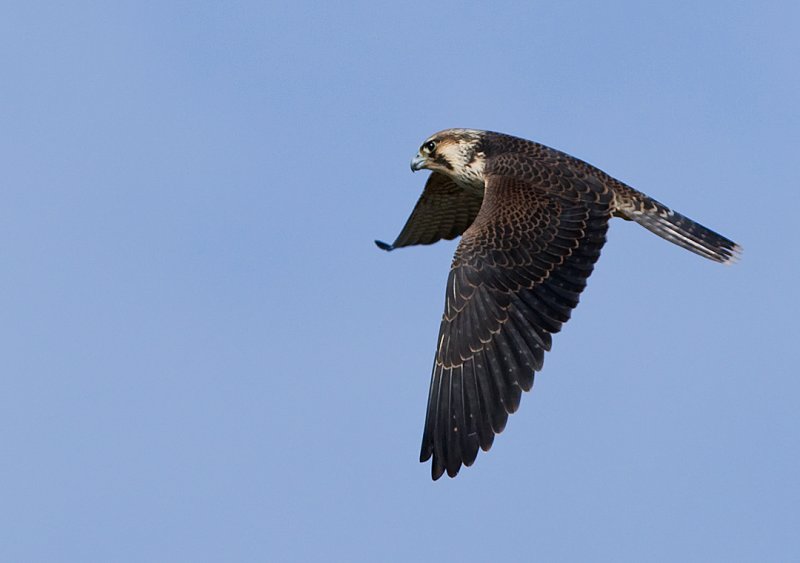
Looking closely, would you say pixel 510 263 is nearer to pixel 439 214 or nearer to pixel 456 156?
pixel 456 156

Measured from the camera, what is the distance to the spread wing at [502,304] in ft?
30.3

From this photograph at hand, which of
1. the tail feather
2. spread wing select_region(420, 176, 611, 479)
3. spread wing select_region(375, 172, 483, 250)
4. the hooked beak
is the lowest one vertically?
spread wing select_region(420, 176, 611, 479)

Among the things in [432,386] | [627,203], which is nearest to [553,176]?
[627,203]

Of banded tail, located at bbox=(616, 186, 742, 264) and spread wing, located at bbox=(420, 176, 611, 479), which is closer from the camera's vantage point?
spread wing, located at bbox=(420, 176, 611, 479)

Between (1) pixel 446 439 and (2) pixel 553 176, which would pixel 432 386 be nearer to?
(1) pixel 446 439

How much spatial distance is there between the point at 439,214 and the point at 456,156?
32.7 inches

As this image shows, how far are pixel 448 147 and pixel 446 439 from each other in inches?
115

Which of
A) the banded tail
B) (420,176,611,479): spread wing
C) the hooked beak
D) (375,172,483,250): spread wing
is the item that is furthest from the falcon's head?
the banded tail

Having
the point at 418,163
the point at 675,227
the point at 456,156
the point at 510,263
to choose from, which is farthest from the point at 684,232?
the point at 418,163

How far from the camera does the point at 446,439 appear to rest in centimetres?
924

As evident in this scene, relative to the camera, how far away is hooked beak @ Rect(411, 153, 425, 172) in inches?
454

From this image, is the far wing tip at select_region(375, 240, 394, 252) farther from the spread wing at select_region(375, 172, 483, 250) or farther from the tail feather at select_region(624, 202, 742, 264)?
the tail feather at select_region(624, 202, 742, 264)

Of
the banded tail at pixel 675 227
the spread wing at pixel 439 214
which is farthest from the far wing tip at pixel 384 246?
the banded tail at pixel 675 227

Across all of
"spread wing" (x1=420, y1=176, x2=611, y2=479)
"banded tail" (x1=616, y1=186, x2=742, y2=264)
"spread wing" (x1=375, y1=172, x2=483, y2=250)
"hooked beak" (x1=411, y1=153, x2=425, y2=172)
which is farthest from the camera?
"spread wing" (x1=375, y1=172, x2=483, y2=250)
